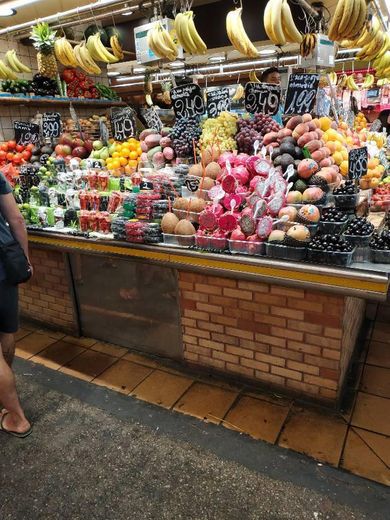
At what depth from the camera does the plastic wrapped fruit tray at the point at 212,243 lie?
9.04 feet

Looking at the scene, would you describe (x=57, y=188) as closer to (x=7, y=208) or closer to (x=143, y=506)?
(x=7, y=208)

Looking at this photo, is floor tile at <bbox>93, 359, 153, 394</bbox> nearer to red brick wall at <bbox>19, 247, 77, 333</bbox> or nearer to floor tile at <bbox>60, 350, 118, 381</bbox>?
floor tile at <bbox>60, 350, 118, 381</bbox>

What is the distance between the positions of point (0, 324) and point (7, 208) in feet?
2.60

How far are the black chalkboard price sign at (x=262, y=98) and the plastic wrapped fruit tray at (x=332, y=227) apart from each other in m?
1.71

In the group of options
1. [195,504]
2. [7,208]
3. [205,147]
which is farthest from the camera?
[205,147]

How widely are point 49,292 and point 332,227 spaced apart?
289 cm

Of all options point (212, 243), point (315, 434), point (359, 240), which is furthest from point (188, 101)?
point (315, 434)

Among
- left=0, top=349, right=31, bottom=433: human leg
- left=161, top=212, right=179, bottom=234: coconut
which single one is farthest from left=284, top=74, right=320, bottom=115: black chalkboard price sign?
left=0, top=349, right=31, bottom=433: human leg

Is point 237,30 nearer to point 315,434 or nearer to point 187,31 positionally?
point 187,31

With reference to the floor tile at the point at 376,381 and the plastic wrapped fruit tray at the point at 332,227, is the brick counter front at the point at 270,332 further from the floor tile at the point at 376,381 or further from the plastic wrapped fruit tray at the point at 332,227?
the plastic wrapped fruit tray at the point at 332,227

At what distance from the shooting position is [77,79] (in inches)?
238

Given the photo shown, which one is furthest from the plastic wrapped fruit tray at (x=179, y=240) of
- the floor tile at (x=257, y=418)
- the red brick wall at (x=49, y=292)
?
the red brick wall at (x=49, y=292)

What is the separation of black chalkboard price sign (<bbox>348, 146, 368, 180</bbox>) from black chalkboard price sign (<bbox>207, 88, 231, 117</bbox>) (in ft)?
4.87

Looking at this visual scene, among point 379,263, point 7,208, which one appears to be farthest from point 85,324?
point 379,263
